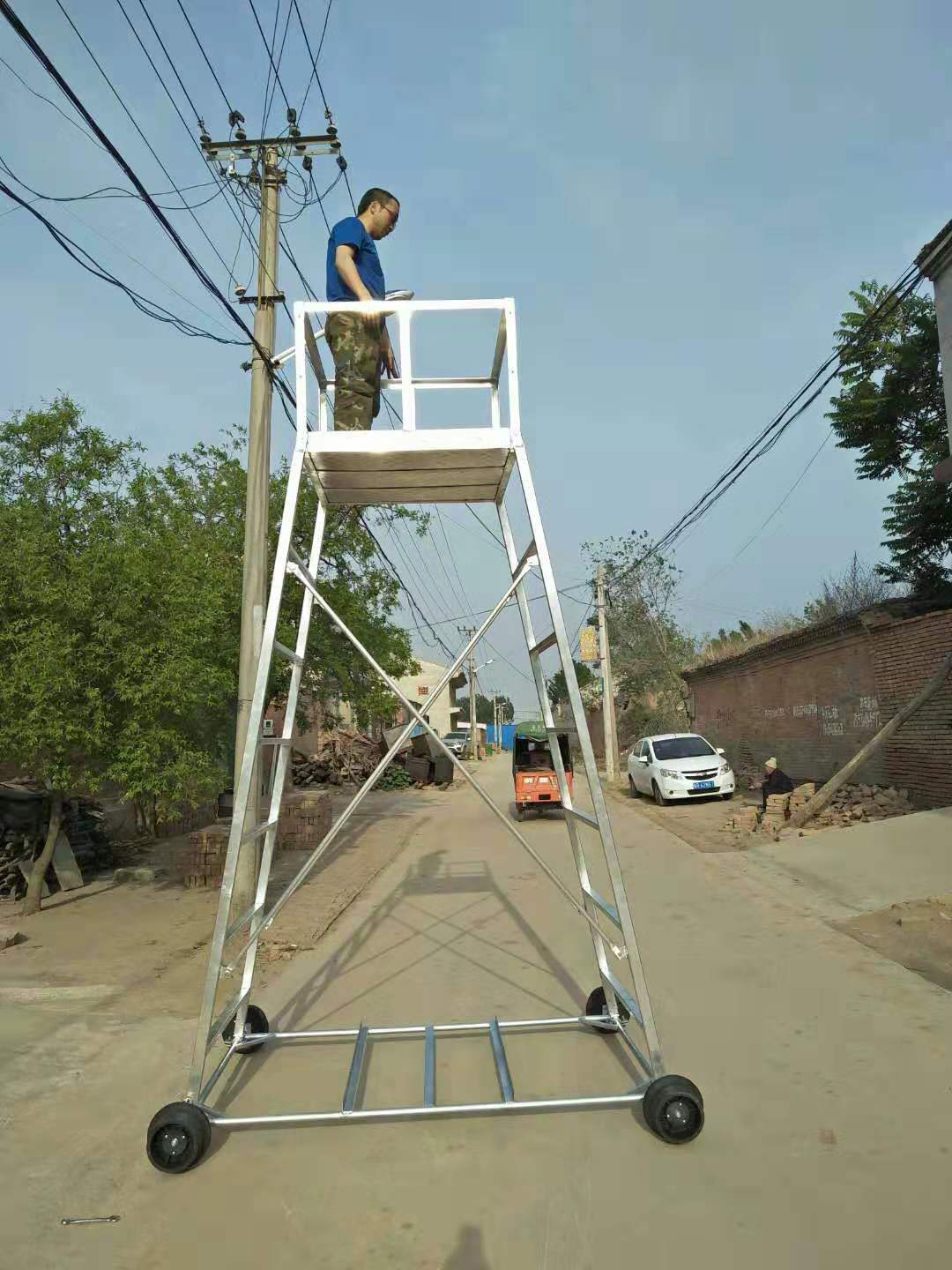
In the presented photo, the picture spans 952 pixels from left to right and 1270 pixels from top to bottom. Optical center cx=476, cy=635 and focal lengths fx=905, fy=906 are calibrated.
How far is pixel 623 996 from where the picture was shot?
4.47m

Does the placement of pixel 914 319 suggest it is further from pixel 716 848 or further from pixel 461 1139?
pixel 461 1139

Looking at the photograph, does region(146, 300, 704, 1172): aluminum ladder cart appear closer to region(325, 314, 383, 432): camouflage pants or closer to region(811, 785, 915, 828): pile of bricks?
region(325, 314, 383, 432): camouflage pants

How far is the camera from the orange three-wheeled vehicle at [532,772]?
63.4 ft

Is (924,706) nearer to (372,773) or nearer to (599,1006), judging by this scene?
(599,1006)

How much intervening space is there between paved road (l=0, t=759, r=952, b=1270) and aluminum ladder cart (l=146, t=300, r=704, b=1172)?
0.14m

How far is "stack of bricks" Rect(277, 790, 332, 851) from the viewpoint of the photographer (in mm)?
15000

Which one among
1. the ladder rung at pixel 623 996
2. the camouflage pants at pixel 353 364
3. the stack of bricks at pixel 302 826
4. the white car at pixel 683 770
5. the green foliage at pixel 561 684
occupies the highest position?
the green foliage at pixel 561 684

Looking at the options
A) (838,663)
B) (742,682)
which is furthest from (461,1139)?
(742,682)

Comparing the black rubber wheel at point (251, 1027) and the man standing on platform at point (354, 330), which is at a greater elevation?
the man standing on platform at point (354, 330)

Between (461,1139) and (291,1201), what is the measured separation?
0.82 meters

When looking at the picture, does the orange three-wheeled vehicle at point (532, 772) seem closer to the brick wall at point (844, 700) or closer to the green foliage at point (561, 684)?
the brick wall at point (844, 700)

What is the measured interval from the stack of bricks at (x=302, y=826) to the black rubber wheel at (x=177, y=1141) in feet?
36.4

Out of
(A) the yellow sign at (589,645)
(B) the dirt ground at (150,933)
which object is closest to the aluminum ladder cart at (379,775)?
(B) the dirt ground at (150,933)

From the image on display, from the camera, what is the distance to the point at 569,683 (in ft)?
14.0
